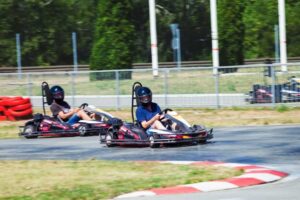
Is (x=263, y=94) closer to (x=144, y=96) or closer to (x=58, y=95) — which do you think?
(x=58, y=95)

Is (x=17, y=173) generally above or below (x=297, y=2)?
below

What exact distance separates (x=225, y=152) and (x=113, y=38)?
78.8 ft

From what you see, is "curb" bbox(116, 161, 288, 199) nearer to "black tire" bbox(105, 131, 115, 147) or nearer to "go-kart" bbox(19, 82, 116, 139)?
"black tire" bbox(105, 131, 115, 147)

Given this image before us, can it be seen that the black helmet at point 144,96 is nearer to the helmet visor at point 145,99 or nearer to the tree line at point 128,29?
the helmet visor at point 145,99

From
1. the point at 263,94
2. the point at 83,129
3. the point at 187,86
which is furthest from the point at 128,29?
the point at 83,129

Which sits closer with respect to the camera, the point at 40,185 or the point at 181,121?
the point at 40,185

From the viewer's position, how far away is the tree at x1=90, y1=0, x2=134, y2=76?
37.3m

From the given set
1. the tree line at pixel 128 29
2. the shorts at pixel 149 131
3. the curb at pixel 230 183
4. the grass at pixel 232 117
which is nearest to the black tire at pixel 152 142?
the shorts at pixel 149 131

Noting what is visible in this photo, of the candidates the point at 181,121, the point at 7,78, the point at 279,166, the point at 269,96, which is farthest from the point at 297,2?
the point at 279,166

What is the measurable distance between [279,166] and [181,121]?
416 centimetres

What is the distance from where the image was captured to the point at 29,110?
83.3 feet

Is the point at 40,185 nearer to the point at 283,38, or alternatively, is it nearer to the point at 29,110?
the point at 29,110

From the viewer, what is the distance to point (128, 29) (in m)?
38.8

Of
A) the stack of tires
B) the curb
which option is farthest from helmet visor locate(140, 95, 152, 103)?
the stack of tires
